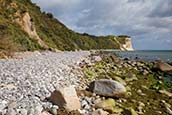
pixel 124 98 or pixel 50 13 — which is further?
pixel 50 13

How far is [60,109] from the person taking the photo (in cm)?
912

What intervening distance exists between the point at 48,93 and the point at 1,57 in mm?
16101

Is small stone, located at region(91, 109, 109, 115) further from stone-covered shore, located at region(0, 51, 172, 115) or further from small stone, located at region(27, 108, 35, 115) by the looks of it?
small stone, located at region(27, 108, 35, 115)

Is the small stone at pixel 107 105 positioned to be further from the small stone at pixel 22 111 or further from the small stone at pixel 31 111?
the small stone at pixel 22 111

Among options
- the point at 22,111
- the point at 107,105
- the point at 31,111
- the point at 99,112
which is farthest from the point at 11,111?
the point at 107,105

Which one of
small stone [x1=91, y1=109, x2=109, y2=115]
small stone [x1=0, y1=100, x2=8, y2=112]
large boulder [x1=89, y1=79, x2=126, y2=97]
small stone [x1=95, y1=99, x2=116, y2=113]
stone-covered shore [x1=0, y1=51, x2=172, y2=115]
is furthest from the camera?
large boulder [x1=89, y1=79, x2=126, y2=97]

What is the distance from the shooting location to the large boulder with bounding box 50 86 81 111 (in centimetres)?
926

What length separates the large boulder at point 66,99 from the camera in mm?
9258

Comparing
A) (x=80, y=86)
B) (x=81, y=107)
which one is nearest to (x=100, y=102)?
(x=81, y=107)

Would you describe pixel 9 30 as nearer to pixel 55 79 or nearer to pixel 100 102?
pixel 55 79

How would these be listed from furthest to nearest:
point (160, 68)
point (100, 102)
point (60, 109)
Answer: point (160, 68) < point (100, 102) < point (60, 109)

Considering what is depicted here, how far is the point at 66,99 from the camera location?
9.31 meters

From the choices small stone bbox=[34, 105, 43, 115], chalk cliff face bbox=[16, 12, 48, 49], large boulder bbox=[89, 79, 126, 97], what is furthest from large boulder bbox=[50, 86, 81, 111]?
chalk cliff face bbox=[16, 12, 48, 49]

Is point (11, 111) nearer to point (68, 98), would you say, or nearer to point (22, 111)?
point (22, 111)
